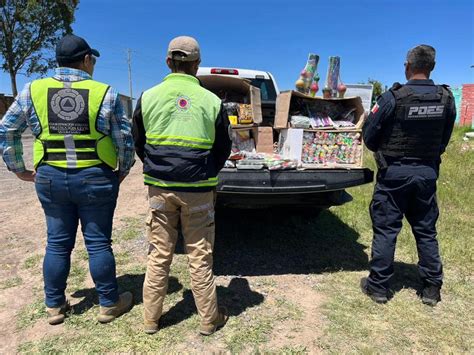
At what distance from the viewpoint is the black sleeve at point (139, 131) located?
2.62 m

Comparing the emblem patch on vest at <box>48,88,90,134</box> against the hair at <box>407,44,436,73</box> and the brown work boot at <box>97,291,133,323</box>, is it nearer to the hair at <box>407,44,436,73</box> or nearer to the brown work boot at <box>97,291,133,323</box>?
the brown work boot at <box>97,291,133,323</box>

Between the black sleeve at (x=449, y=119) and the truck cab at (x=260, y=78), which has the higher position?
the truck cab at (x=260, y=78)

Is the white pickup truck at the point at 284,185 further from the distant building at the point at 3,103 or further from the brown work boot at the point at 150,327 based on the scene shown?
the distant building at the point at 3,103

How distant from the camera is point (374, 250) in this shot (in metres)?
3.36

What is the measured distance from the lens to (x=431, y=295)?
3279mm

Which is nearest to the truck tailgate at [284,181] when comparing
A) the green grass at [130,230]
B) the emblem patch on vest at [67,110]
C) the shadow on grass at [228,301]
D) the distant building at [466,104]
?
the shadow on grass at [228,301]

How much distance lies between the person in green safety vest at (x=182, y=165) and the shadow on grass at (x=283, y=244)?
1.13 metres

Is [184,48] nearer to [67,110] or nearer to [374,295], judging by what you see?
[67,110]

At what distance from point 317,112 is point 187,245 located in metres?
2.15

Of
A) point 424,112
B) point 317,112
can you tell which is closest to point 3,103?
point 317,112

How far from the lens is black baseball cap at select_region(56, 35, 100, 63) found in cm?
264

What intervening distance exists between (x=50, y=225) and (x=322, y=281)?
95.4 inches

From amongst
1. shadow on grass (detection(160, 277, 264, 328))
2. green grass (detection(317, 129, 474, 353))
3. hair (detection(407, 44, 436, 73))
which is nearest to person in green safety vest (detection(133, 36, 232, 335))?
shadow on grass (detection(160, 277, 264, 328))

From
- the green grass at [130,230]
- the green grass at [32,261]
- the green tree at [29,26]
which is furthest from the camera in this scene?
the green tree at [29,26]
